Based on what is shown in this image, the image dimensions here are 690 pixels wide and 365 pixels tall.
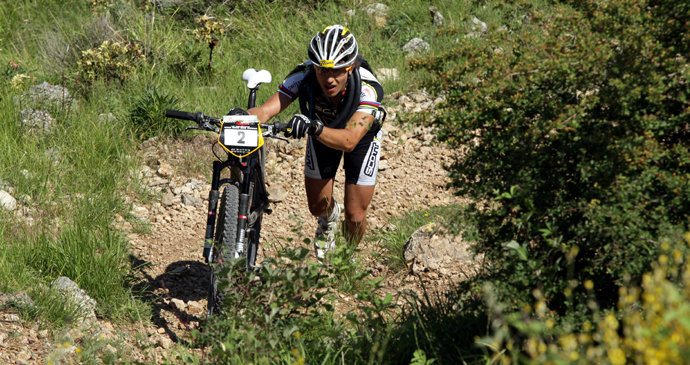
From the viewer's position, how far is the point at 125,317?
3.81m

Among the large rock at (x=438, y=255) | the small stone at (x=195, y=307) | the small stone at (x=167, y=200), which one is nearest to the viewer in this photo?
the small stone at (x=195, y=307)

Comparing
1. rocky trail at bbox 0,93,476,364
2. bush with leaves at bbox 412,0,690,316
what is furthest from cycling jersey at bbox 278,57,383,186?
bush with leaves at bbox 412,0,690,316

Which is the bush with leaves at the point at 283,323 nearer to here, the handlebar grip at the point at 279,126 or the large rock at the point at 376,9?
the handlebar grip at the point at 279,126

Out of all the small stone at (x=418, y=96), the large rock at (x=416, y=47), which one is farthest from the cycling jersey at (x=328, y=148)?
the large rock at (x=416, y=47)

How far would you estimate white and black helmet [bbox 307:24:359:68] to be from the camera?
→ 12.9 ft

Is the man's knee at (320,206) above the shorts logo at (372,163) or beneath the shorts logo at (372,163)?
beneath

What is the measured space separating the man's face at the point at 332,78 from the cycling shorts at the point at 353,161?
0.58 meters

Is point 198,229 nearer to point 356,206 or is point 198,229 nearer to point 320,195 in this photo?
point 320,195

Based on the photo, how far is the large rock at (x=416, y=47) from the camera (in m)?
7.91

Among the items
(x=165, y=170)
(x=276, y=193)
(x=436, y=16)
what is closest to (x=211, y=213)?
(x=276, y=193)

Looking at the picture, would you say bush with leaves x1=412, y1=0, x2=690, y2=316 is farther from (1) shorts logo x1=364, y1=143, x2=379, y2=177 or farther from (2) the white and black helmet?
(1) shorts logo x1=364, y1=143, x2=379, y2=177

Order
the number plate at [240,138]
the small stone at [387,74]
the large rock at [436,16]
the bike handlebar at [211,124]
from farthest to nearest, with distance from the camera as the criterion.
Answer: the large rock at [436,16]
the small stone at [387,74]
the bike handlebar at [211,124]
the number plate at [240,138]

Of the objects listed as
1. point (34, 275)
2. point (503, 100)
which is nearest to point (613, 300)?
point (503, 100)

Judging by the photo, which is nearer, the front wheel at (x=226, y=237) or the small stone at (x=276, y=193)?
the front wheel at (x=226, y=237)
